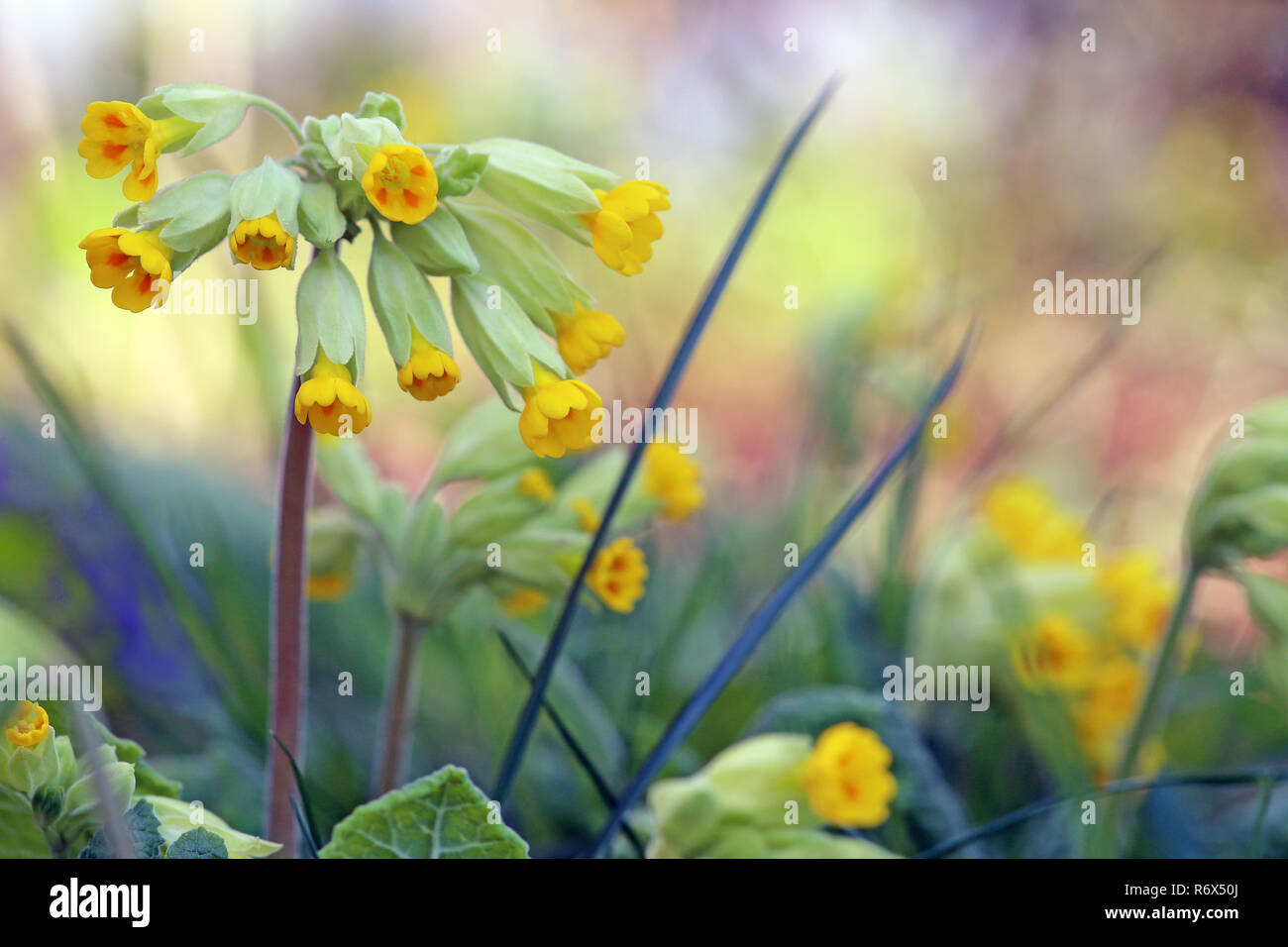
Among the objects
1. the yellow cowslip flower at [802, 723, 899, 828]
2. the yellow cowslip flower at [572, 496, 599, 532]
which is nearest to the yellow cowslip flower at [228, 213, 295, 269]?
the yellow cowslip flower at [572, 496, 599, 532]

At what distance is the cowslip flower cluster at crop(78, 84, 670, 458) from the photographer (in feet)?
1.66

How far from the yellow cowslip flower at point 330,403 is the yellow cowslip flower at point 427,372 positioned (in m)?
0.03

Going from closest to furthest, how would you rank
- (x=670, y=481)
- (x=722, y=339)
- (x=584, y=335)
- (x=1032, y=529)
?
(x=584, y=335) < (x=670, y=481) < (x=1032, y=529) < (x=722, y=339)

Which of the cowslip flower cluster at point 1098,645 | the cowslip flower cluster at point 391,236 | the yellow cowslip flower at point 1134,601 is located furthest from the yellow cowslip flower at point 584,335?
the yellow cowslip flower at point 1134,601

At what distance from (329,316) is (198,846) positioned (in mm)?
279

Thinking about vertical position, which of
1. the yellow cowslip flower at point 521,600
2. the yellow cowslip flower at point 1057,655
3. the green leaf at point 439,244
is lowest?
the yellow cowslip flower at point 1057,655

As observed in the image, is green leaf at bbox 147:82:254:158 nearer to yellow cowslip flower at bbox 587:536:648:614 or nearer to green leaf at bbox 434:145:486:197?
green leaf at bbox 434:145:486:197

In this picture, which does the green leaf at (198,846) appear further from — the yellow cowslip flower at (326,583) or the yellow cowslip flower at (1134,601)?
the yellow cowslip flower at (1134,601)

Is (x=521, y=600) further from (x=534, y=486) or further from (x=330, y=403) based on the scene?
(x=330, y=403)

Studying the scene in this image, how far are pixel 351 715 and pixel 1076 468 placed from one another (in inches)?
57.6

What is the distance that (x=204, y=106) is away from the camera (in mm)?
555

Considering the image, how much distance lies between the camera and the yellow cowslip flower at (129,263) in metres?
0.49

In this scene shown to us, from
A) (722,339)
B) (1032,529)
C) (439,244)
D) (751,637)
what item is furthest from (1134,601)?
(722,339)

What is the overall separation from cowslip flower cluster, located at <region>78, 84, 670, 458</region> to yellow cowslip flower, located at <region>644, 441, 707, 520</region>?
0.27 m
